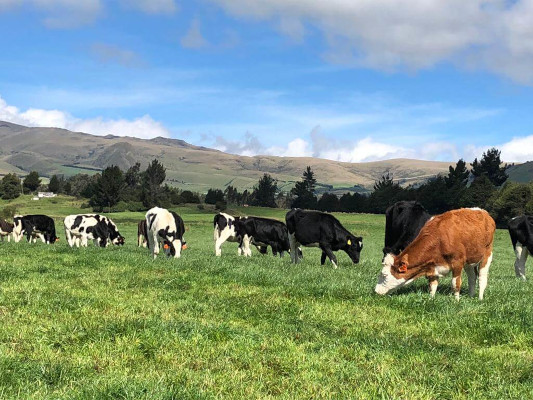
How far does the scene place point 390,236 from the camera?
1583 cm

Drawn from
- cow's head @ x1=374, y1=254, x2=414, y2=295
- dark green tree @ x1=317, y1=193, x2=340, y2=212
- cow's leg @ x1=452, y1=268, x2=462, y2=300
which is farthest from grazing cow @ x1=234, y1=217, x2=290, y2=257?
dark green tree @ x1=317, y1=193, x2=340, y2=212

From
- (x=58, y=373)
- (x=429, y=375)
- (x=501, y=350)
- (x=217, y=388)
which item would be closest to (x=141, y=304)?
(x=58, y=373)

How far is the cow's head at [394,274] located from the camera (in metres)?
10.8

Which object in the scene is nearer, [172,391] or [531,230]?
[172,391]

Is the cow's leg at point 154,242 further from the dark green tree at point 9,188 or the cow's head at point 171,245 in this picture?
the dark green tree at point 9,188

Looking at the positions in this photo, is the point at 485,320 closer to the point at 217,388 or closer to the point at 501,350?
the point at 501,350

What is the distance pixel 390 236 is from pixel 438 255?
16.8ft

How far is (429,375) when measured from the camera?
591 cm

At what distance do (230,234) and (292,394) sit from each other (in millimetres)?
20697

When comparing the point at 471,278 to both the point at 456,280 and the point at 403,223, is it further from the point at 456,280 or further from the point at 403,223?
the point at 403,223

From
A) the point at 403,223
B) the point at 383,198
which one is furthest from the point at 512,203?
the point at 403,223

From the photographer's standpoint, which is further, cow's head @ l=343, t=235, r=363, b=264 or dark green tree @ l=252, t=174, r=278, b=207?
dark green tree @ l=252, t=174, r=278, b=207

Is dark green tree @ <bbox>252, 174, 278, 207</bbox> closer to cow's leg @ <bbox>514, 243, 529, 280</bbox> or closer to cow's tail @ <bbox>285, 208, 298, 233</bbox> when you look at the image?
cow's tail @ <bbox>285, 208, 298, 233</bbox>

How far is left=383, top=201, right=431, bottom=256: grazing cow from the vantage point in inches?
599
